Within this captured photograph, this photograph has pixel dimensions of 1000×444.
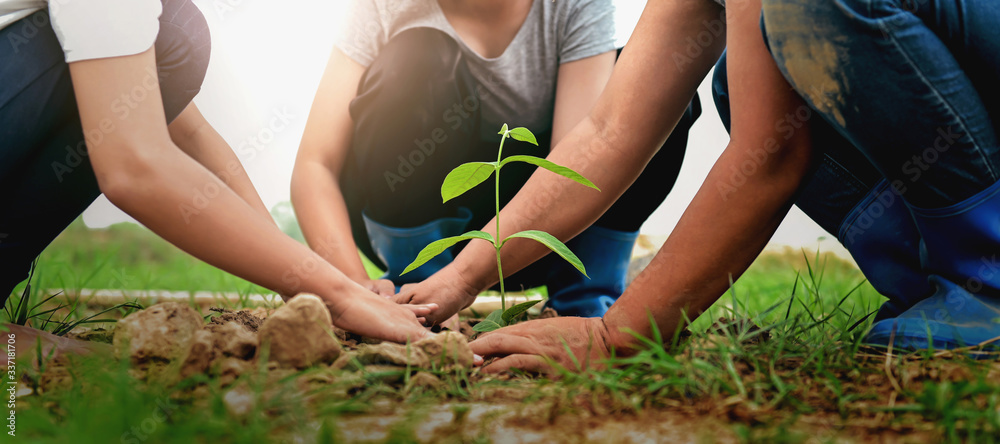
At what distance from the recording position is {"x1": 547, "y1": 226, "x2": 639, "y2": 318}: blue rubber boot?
6.17 feet

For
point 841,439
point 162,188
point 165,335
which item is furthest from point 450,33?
point 841,439

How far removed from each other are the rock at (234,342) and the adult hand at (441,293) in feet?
1.46

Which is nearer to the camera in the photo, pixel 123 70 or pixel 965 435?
pixel 965 435

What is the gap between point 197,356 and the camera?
0.87 meters

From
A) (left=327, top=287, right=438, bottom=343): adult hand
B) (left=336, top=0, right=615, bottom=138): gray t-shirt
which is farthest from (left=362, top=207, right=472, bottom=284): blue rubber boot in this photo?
(left=327, top=287, right=438, bottom=343): adult hand

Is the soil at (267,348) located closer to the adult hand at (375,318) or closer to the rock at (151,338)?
the rock at (151,338)

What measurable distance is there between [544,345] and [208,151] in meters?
1.14

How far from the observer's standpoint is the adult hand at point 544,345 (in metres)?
1.00

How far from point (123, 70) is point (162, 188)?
0.24 meters

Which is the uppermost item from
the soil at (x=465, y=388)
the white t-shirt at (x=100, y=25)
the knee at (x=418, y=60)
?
the knee at (x=418, y=60)

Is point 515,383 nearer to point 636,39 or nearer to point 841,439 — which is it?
point 841,439

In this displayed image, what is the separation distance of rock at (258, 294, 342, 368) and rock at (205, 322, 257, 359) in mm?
52

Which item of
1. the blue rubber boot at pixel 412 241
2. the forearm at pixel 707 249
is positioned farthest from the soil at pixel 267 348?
the blue rubber boot at pixel 412 241

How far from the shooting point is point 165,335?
981mm
